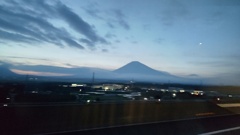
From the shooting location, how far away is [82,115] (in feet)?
54.7

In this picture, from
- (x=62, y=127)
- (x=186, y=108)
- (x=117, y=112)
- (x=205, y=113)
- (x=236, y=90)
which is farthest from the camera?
(x=236, y=90)

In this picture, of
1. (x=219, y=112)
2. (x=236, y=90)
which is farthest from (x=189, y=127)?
(x=236, y=90)

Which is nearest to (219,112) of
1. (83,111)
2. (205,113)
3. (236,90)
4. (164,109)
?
(205,113)

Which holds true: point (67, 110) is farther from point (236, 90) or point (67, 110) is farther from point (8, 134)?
point (236, 90)

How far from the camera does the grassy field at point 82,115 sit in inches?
551

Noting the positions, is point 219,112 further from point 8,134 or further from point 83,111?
point 8,134

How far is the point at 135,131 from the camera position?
14.7m

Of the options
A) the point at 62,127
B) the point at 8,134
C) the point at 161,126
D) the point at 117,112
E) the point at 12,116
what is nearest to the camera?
the point at 8,134

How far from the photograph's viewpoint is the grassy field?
14008 mm

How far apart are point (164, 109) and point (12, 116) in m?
10.7

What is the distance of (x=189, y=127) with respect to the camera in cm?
1688

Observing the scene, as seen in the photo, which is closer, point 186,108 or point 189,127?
point 189,127

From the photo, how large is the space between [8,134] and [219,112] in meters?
18.8

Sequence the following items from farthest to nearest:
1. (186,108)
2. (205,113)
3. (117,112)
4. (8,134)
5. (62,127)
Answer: (205,113)
(186,108)
(117,112)
(62,127)
(8,134)
